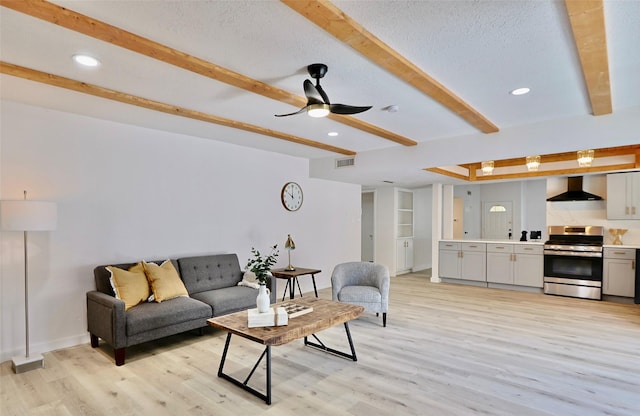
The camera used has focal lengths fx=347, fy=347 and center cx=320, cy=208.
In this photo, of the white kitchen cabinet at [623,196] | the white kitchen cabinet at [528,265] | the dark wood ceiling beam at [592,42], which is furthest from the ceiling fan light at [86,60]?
the white kitchen cabinet at [623,196]

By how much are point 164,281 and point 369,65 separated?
302 cm

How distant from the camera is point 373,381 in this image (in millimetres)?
2879

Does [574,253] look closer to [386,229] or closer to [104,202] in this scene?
[386,229]

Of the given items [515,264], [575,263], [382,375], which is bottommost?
[382,375]

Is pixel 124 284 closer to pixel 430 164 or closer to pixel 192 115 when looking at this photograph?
pixel 192 115

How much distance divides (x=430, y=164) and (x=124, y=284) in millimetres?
4073

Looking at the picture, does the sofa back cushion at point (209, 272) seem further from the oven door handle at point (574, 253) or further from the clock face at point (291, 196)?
the oven door handle at point (574, 253)

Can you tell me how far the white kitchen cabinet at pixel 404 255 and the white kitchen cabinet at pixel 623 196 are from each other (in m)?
4.00

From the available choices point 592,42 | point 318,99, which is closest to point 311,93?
point 318,99

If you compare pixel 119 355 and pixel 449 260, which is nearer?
pixel 119 355

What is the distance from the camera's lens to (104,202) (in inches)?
152

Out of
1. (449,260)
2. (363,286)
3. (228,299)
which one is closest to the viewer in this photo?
(228,299)

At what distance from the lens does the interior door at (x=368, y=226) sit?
8961 millimetres

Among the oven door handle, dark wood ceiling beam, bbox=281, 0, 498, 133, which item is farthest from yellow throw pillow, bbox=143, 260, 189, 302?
the oven door handle
